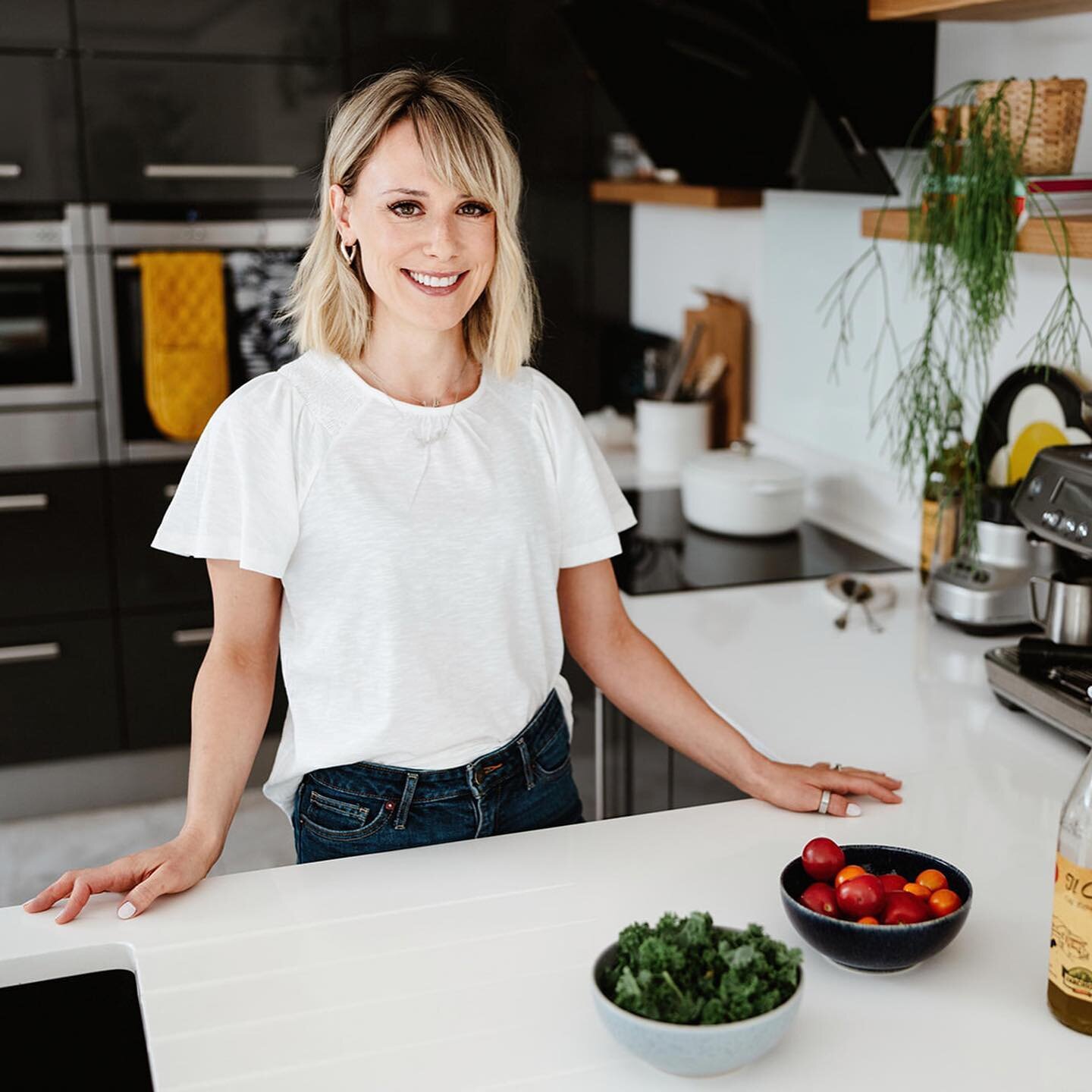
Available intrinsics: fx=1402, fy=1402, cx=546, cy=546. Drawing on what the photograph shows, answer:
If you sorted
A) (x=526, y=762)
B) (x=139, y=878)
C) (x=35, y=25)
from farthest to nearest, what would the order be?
(x=35, y=25), (x=526, y=762), (x=139, y=878)

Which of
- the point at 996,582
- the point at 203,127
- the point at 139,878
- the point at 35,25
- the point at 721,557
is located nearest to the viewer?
the point at 139,878

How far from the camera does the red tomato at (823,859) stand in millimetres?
1218

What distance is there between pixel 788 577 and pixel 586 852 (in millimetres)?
1214

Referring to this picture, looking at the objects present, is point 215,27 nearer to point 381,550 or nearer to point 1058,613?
point 381,550

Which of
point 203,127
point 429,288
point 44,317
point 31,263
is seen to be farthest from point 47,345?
point 429,288

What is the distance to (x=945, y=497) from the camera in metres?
2.28

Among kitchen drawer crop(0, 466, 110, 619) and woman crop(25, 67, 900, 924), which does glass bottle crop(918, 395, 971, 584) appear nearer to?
woman crop(25, 67, 900, 924)

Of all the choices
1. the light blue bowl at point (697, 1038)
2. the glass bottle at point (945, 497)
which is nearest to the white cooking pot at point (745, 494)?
the glass bottle at point (945, 497)

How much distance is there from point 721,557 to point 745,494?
0.52ft

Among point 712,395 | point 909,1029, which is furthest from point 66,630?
point 909,1029

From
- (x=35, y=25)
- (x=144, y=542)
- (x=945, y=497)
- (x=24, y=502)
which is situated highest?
(x=35, y=25)

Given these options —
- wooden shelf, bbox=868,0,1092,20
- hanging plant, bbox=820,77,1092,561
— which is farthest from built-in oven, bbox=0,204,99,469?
wooden shelf, bbox=868,0,1092,20

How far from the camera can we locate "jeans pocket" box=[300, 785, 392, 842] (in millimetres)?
1502

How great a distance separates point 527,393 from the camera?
160 centimetres
